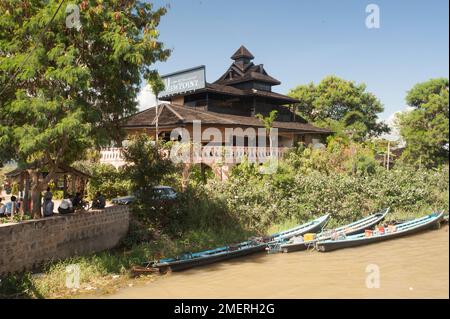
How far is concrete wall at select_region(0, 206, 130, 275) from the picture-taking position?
1152 cm

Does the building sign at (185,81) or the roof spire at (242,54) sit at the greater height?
the roof spire at (242,54)

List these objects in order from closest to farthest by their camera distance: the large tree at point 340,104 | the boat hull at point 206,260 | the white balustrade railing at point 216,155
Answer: the boat hull at point 206,260 → the white balustrade railing at point 216,155 → the large tree at point 340,104

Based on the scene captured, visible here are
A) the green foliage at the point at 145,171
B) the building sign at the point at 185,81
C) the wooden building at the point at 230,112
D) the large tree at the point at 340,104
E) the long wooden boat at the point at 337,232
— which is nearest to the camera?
the long wooden boat at the point at 337,232

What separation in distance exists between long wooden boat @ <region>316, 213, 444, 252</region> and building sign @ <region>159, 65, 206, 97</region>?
50.8ft

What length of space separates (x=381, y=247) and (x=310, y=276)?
5.36 meters

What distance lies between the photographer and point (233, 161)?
950 inches

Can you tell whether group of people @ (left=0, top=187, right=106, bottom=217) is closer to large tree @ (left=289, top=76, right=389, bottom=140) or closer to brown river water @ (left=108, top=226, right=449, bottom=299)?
brown river water @ (left=108, top=226, right=449, bottom=299)

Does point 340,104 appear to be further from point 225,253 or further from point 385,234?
point 225,253

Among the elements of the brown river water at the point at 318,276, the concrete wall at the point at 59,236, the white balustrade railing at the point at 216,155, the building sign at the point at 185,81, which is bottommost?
the brown river water at the point at 318,276

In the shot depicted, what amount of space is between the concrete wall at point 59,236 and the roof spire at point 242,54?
22.1 meters

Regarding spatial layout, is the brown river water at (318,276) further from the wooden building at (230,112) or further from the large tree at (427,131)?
the large tree at (427,131)

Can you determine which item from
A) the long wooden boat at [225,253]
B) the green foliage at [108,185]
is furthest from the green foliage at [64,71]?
the green foliage at [108,185]

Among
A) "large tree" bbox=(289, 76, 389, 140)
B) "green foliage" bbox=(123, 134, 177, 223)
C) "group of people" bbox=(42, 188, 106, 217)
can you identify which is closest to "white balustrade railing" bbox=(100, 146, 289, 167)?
"green foliage" bbox=(123, 134, 177, 223)

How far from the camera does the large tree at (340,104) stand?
43.9 m
